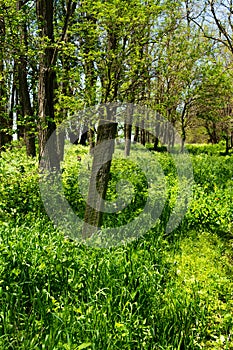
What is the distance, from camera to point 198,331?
3223 mm

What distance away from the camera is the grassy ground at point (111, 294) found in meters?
2.81

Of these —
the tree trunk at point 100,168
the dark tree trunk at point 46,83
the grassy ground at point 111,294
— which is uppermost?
the dark tree trunk at point 46,83

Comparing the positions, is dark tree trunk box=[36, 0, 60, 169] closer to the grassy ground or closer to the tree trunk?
the tree trunk

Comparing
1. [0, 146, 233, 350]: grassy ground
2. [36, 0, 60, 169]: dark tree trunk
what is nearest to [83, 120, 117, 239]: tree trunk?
[0, 146, 233, 350]: grassy ground

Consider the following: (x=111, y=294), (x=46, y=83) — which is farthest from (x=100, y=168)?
(x=46, y=83)

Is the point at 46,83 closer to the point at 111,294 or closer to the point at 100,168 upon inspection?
the point at 100,168

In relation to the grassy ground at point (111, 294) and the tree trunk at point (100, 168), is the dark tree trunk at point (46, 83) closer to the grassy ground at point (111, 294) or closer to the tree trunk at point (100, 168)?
Answer: the tree trunk at point (100, 168)

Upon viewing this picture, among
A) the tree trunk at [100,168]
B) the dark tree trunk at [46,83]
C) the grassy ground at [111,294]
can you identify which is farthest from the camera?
the dark tree trunk at [46,83]

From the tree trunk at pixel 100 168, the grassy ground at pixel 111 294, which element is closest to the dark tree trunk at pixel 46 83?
the tree trunk at pixel 100 168

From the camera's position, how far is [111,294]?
3260 mm

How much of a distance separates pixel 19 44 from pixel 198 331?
564cm

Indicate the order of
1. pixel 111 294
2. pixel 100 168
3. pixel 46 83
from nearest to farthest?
pixel 111 294
pixel 100 168
pixel 46 83

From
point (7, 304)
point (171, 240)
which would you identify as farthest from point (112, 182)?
point (7, 304)

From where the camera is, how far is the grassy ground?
9.21 feet
